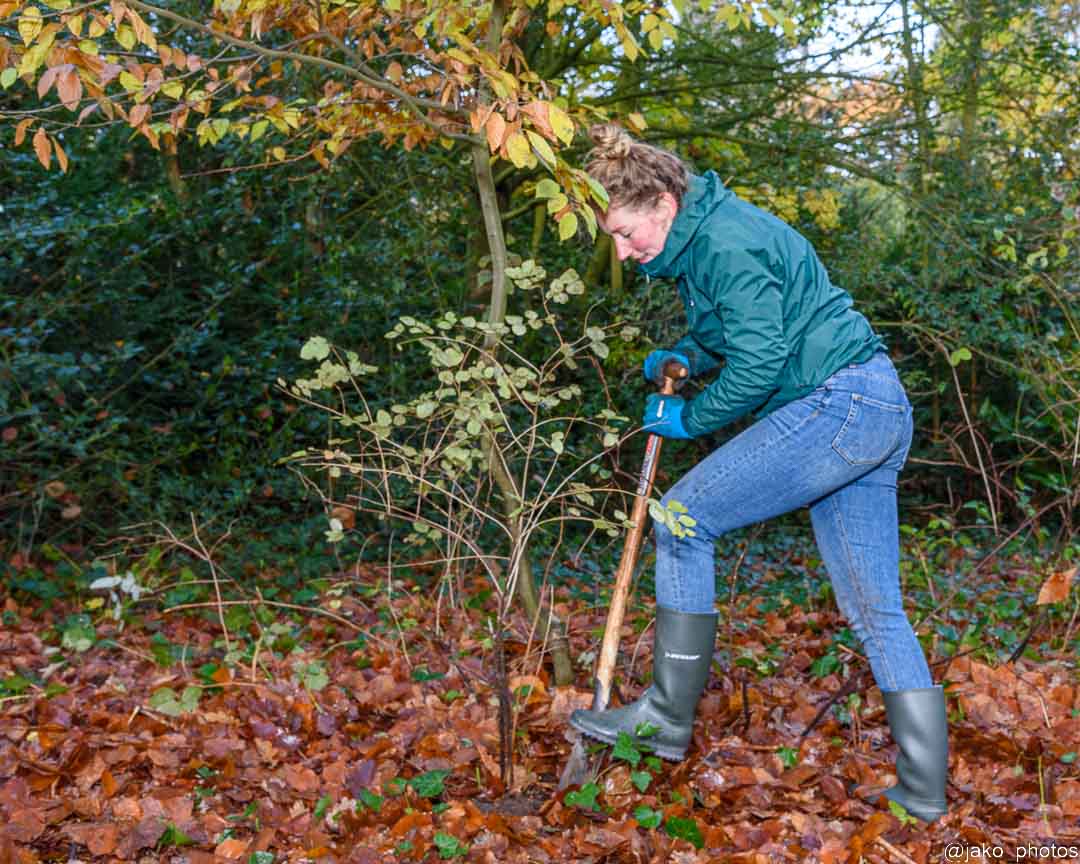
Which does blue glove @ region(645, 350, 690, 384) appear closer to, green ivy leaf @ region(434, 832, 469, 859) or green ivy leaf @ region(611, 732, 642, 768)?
green ivy leaf @ region(611, 732, 642, 768)

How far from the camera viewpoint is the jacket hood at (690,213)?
2838 mm

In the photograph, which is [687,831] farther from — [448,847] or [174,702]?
[174,702]

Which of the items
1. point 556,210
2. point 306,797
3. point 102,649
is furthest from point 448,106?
point 102,649

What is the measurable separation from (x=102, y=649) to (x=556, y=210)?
132 inches

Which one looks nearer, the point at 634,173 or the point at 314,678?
the point at 634,173

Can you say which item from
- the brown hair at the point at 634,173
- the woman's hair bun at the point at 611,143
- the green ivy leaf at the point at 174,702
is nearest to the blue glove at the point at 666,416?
the brown hair at the point at 634,173

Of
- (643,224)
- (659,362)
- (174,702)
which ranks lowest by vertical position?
(174,702)

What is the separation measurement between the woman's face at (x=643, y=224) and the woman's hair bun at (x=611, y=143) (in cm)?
14

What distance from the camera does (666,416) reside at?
312cm

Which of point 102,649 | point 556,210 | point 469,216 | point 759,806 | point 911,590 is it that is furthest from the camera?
point 469,216

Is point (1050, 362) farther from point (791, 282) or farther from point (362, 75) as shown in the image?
point (362, 75)

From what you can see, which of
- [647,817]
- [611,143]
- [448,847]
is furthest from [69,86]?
[647,817]

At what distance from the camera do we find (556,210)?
2.79 metres

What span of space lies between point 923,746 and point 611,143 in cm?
182
